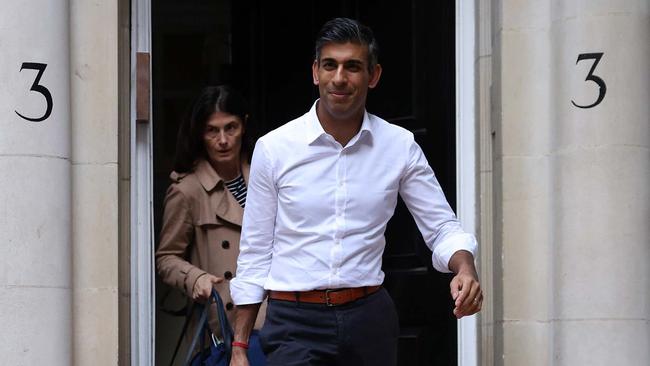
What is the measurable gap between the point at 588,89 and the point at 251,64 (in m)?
2.81

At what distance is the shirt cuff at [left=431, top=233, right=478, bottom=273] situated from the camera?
5.00 meters

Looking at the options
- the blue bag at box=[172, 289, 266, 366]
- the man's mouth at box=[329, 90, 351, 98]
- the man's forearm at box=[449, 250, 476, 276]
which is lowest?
the blue bag at box=[172, 289, 266, 366]

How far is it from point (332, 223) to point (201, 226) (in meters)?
1.93

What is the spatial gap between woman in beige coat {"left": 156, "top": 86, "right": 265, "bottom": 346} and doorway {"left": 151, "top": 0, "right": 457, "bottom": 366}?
486mm

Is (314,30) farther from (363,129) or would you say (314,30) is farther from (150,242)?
(363,129)

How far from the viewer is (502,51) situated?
264 inches

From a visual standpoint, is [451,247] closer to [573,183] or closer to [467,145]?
[573,183]

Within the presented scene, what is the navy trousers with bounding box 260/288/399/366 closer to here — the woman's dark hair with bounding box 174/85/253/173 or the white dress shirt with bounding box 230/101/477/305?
the white dress shirt with bounding box 230/101/477/305

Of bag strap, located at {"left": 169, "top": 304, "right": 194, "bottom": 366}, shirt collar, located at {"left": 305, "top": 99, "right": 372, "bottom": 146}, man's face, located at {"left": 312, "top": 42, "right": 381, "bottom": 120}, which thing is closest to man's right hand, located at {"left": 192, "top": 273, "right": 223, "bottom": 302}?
bag strap, located at {"left": 169, "top": 304, "right": 194, "bottom": 366}

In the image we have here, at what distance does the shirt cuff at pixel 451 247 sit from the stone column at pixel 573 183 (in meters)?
1.53

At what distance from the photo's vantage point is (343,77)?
505 cm

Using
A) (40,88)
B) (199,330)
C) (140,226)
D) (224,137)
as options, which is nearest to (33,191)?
(40,88)

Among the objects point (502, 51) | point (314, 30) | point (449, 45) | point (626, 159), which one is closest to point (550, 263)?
point (626, 159)

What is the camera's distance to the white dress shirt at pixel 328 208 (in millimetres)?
5059
